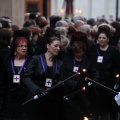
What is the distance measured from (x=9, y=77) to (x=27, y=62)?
0.34 meters

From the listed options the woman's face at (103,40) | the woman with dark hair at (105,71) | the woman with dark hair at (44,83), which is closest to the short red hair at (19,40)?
Result: the woman with dark hair at (44,83)

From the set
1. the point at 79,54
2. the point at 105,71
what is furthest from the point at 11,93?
the point at 105,71

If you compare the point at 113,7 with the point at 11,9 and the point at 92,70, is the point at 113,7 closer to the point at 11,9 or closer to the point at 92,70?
the point at 11,9

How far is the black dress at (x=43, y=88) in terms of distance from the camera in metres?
8.25

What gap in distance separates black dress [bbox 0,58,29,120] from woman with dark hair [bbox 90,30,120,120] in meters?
2.01

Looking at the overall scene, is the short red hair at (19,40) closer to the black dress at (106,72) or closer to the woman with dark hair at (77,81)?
the woman with dark hair at (77,81)

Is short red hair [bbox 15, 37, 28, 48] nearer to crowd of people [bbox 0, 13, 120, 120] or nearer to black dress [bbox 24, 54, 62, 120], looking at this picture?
crowd of people [bbox 0, 13, 120, 120]

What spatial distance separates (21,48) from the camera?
8844mm

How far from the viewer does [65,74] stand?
9.35m

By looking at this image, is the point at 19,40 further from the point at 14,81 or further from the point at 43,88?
the point at 43,88

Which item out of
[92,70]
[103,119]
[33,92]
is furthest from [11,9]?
[33,92]

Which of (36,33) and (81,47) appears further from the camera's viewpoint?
(36,33)

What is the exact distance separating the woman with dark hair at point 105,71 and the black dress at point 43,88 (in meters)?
2.18

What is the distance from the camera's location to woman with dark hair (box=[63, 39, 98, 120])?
8742mm
